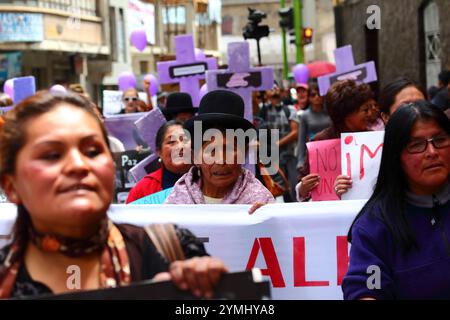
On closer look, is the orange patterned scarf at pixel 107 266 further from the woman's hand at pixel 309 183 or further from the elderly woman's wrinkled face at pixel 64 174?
the woman's hand at pixel 309 183

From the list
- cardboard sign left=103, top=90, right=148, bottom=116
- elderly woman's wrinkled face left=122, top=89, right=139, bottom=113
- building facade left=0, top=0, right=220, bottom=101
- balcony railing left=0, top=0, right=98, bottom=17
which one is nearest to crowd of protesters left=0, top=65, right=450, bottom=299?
elderly woman's wrinkled face left=122, top=89, right=139, bottom=113

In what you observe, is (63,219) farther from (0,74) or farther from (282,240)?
(0,74)

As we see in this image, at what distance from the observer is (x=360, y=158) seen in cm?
522

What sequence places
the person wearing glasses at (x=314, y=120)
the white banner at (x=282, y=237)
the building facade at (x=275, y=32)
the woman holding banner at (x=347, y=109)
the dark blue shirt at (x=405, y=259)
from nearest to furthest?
the dark blue shirt at (x=405, y=259), the white banner at (x=282, y=237), the woman holding banner at (x=347, y=109), the person wearing glasses at (x=314, y=120), the building facade at (x=275, y=32)

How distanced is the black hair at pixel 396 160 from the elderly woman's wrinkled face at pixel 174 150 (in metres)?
2.28

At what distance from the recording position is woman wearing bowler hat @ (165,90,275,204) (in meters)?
4.40

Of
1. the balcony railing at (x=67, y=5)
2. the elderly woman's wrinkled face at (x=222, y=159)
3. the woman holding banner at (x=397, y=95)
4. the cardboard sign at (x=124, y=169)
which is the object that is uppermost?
the balcony railing at (x=67, y=5)

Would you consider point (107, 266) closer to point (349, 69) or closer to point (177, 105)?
point (177, 105)

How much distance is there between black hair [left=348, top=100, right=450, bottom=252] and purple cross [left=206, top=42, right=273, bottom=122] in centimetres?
429

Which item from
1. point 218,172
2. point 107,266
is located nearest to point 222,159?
point 218,172

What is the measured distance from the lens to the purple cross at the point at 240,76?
24.9ft

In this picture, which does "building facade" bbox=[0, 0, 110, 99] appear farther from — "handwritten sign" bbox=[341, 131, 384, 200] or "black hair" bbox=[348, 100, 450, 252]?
"black hair" bbox=[348, 100, 450, 252]

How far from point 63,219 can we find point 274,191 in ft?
11.1

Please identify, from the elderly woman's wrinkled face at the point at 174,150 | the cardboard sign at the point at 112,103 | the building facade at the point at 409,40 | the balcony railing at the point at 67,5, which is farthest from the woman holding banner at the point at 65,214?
the balcony railing at the point at 67,5
